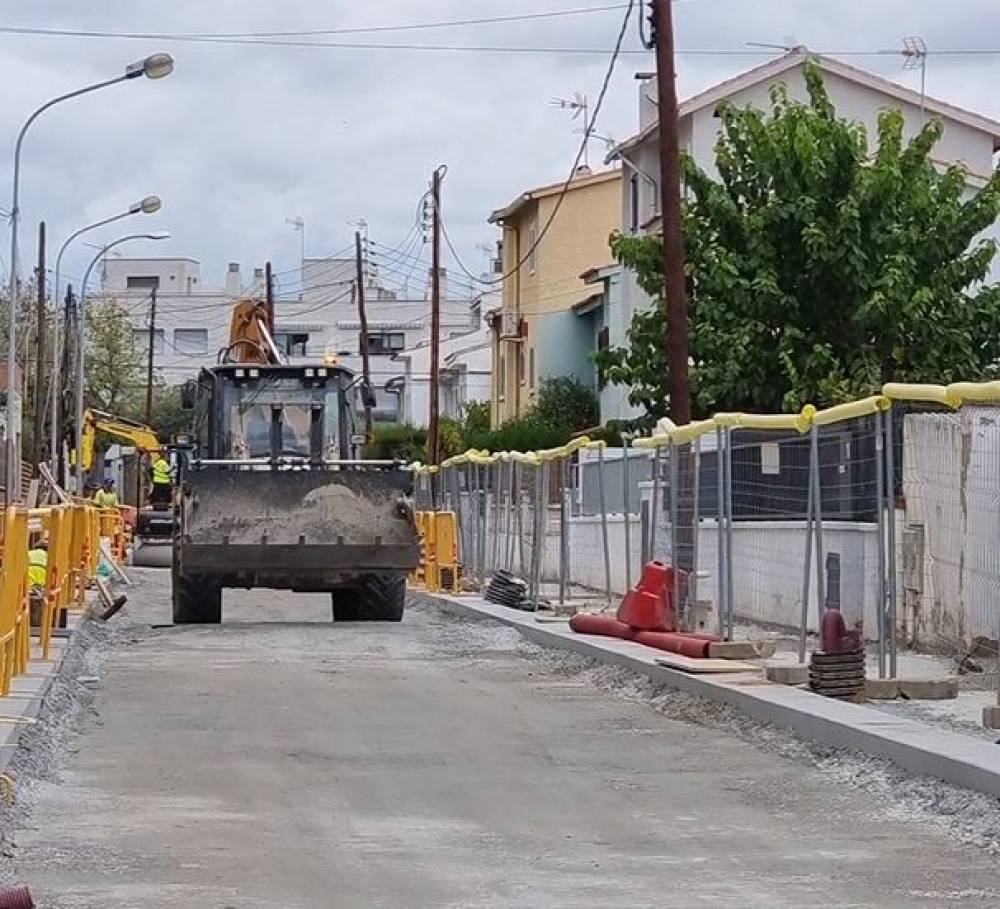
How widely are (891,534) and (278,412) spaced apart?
1323cm

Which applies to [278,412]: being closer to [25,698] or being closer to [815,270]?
[815,270]

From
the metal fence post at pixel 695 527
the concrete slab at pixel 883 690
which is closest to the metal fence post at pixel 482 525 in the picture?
the metal fence post at pixel 695 527

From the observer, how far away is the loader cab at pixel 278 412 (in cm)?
2653

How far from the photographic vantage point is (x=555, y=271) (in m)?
63.3

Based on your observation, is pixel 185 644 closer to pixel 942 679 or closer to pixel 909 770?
pixel 942 679

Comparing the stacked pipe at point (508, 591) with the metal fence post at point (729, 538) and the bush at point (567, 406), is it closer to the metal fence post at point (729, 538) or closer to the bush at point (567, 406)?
the metal fence post at point (729, 538)

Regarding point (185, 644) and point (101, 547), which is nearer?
point (185, 644)

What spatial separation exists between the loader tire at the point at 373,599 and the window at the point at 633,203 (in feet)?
76.9

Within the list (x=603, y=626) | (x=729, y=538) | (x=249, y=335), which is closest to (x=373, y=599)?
(x=603, y=626)

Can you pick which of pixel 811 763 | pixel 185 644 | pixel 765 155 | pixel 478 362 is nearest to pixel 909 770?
pixel 811 763

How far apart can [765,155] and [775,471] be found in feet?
49.0

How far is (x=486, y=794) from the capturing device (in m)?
11.5

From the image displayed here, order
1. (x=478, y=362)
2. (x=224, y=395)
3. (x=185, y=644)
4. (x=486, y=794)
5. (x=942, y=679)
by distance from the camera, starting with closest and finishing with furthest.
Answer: (x=486, y=794) < (x=942, y=679) < (x=185, y=644) < (x=224, y=395) < (x=478, y=362)

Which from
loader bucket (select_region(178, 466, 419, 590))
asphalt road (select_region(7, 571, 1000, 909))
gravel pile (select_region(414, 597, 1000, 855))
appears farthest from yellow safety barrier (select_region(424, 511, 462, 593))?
asphalt road (select_region(7, 571, 1000, 909))
